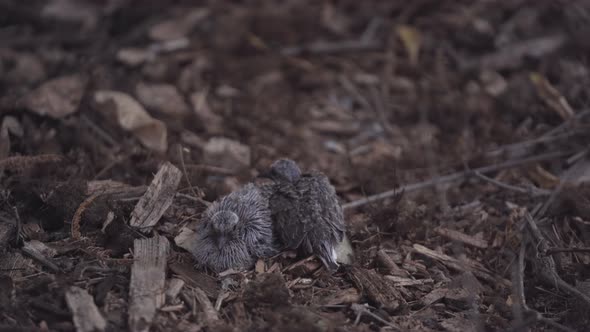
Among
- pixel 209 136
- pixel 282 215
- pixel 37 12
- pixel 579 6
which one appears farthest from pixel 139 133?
pixel 579 6

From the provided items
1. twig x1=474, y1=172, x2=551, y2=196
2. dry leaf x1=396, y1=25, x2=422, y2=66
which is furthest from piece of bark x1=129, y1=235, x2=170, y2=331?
dry leaf x1=396, y1=25, x2=422, y2=66

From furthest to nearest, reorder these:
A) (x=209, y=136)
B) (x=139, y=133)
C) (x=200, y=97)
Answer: (x=200, y=97)
(x=209, y=136)
(x=139, y=133)

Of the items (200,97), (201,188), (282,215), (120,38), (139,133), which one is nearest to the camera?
(282,215)

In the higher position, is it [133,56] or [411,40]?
[133,56]

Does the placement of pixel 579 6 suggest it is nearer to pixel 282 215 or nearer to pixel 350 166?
pixel 350 166

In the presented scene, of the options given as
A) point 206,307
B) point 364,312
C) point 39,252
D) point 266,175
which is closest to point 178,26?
point 266,175

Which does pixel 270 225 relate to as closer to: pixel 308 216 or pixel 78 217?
pixel 308 216
